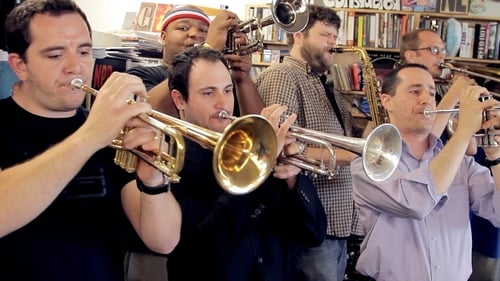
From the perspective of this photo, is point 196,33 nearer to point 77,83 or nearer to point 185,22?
point 185,22

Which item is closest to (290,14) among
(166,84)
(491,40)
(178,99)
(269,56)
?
(166,84)

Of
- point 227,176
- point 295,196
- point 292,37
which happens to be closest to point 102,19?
point 292,37

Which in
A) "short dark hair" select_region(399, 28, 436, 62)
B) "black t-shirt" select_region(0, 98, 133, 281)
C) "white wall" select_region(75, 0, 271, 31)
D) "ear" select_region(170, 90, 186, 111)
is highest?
"white wall" select_region(75, 0, 271, 31)

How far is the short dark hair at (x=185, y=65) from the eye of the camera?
63.9 inches

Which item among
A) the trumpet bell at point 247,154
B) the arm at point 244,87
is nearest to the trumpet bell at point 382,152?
the trumpet bell at point 247,154

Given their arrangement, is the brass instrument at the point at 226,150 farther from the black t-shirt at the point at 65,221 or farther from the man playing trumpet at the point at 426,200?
the man playing trumpet at the point at 426,200

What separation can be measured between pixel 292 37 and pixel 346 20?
6.17ft

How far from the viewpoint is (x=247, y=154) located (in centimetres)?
122

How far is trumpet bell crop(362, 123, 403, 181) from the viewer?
4.71ft

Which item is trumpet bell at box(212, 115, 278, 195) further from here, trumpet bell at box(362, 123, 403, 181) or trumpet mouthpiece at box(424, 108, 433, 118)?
trumpet mouthpiece at box(424, 108, 433, 118)

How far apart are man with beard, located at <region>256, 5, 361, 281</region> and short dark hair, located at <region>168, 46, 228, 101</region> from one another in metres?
0.55

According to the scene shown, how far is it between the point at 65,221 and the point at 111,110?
310 mm

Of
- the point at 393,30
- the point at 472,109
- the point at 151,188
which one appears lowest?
A: the point at 151,188

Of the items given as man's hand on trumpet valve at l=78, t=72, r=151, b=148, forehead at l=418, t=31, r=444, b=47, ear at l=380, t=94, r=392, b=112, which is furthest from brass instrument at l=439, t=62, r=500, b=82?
man's hand on trumpet valve at l=78, t=72, r=151, b=148
